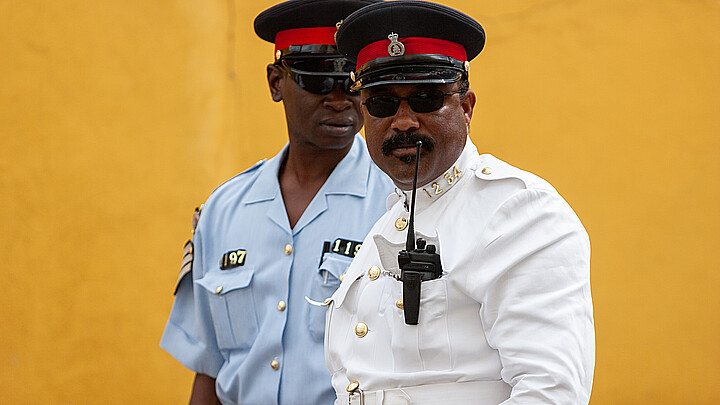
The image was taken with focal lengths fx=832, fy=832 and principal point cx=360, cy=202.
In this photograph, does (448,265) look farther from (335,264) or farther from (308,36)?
(308,36)

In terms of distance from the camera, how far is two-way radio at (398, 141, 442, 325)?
181cm

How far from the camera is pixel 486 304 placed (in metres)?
1.73

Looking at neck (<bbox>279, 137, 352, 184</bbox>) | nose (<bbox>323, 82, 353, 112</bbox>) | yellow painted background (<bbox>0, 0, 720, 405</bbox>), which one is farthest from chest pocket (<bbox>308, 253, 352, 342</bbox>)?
yellow painted background (<bbox>0, 0, 720, 405</bbox>)

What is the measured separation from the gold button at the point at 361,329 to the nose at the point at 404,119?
474 mm

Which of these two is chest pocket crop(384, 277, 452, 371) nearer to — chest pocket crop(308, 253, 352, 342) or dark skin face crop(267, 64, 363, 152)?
chest pocket crop(308, 253, 352, 342)

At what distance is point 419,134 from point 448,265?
0.33 m

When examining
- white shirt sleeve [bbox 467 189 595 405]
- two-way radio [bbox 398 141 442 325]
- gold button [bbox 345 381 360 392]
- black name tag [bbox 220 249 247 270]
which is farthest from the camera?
black name tag [bbox 220 249 247 270]

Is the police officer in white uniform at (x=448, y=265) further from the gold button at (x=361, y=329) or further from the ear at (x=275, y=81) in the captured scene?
the ear at (x=275, y=81)

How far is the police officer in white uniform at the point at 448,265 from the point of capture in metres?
1.67

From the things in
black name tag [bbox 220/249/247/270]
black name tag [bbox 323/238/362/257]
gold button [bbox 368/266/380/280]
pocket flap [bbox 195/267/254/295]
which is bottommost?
pocket flap [bbox 195/267/254/295]

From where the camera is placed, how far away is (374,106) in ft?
6.57

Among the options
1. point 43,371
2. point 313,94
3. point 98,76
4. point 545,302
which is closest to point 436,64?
point 545,302

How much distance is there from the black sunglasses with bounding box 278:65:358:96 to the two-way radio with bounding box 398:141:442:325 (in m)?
0.99

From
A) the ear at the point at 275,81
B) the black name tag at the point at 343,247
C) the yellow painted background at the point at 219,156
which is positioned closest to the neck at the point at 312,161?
the ear at the point at 275,81
